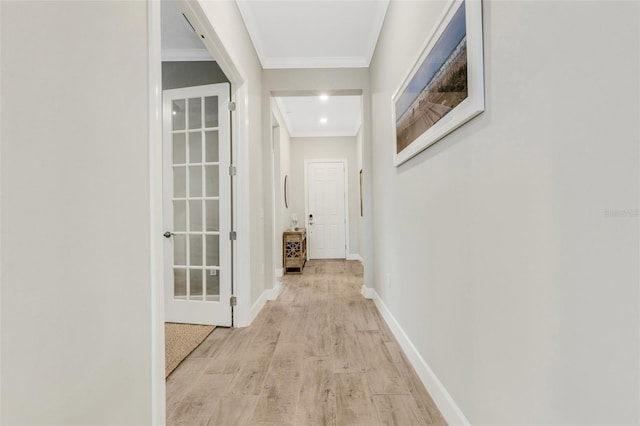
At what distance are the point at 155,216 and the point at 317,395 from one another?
1.28 m

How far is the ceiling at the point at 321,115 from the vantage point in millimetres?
4805

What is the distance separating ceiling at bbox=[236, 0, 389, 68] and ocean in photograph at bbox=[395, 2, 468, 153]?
4.42 ft

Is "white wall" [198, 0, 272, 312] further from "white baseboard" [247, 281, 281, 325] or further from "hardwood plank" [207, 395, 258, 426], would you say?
"hardwood plank" [207, 395, 258, 426]

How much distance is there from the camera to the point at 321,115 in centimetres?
547

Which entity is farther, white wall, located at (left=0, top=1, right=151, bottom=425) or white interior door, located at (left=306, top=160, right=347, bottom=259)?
white interior door, located at (left=306, top=160, right=347, bottom=259)

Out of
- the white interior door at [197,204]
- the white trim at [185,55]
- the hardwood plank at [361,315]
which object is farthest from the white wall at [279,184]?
the white interior door at [197,204]

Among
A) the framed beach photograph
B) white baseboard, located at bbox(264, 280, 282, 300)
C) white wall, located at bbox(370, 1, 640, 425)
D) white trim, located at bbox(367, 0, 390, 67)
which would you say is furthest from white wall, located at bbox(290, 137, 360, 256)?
white wall, located at bbox(370, 1, 640, 425)

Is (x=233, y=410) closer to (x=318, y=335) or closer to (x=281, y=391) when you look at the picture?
(x=281, y=391)

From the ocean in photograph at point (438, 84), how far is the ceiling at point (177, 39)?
7.01 feet

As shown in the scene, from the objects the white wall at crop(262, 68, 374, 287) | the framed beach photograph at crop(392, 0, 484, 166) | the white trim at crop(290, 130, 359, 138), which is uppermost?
the white trim at crop(290, 130, 359, 138)

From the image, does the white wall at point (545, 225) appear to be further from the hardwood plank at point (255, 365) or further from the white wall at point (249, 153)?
the white wall at point (249, 153)

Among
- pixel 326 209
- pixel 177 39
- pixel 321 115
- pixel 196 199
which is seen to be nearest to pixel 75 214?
pixel 196 199

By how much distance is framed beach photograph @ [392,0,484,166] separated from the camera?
1129mm

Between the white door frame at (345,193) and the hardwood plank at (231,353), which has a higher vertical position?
the white door frame at (345,193)
